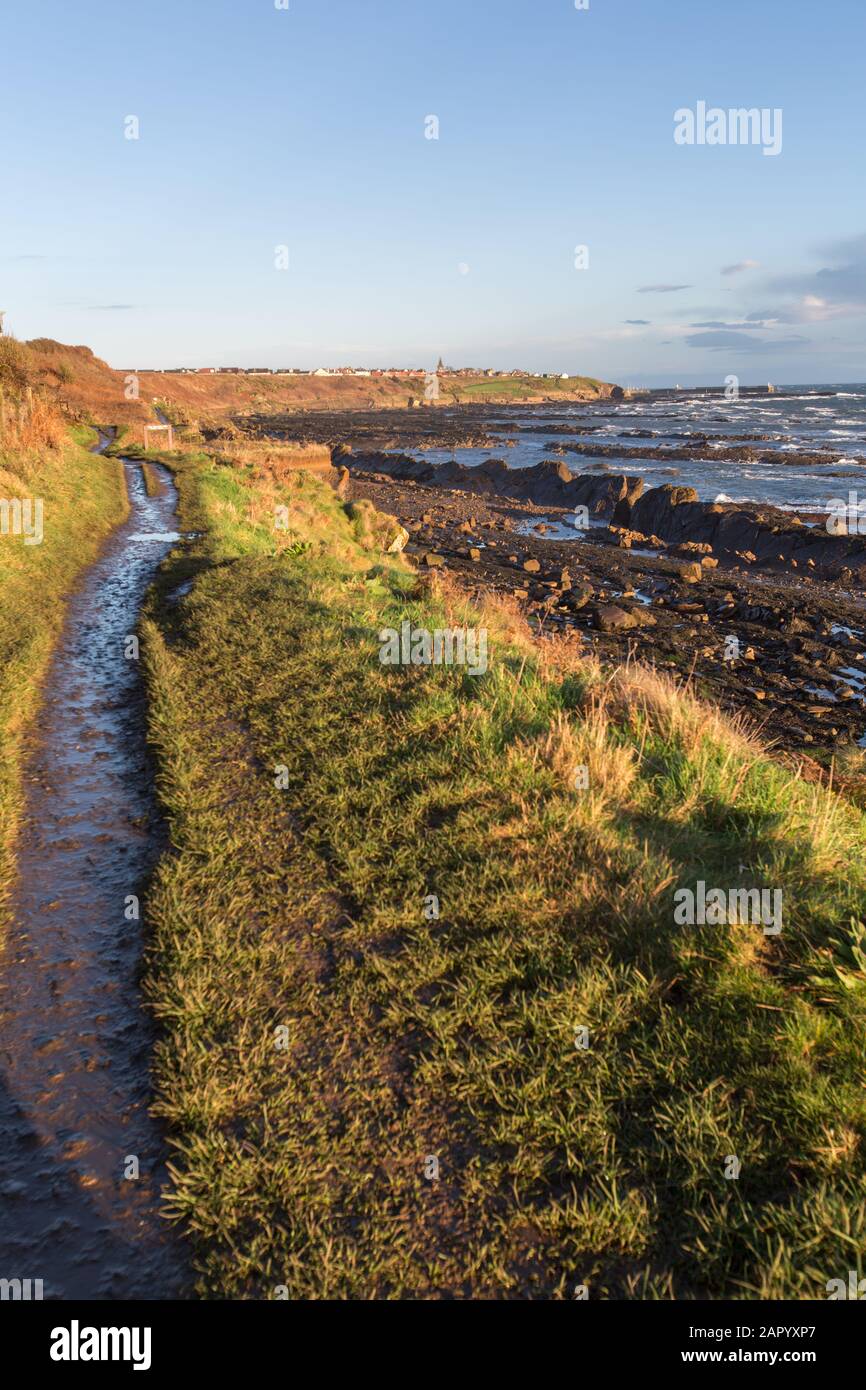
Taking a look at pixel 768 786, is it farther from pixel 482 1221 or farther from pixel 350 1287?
pixel 350 1287

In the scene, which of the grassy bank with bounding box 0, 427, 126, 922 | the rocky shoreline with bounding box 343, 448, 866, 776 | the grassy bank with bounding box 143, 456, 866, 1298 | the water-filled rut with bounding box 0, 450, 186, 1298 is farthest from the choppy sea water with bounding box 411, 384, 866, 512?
the water-filled rut with bounding box 0, 450, 186, 1298

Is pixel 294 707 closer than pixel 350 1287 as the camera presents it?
No

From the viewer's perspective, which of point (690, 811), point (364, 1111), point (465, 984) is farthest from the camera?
point (690, 811)

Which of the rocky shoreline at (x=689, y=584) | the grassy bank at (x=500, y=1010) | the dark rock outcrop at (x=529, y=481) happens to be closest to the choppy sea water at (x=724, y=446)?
the dark rock outcrop at (x=529, y=481)

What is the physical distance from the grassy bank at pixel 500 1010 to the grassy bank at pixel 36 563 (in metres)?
1.38

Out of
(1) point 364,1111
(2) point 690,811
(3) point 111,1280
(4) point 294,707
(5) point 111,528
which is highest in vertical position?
(5) point 111,528

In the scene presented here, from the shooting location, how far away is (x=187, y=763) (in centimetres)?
736

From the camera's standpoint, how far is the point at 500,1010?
4363 millimetres

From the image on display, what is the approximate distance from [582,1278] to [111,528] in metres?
20.7

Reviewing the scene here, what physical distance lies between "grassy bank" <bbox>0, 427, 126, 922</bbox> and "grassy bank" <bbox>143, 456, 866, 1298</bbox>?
4.54ft

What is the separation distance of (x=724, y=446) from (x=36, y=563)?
69.6m

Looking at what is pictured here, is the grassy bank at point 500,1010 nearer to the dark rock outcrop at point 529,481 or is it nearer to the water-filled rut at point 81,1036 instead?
the water-filled rut at point 81,1036

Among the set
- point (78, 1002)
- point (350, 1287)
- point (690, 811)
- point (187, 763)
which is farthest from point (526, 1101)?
point (187, 763)

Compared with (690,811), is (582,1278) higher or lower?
lower
